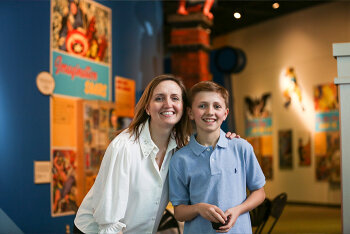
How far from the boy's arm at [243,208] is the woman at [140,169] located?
0.40 metres

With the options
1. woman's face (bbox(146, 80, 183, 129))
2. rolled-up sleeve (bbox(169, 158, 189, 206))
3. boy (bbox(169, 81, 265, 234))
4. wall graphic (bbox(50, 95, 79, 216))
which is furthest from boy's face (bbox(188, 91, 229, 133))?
wall graphic (bbox(50, 95, 79, 216))

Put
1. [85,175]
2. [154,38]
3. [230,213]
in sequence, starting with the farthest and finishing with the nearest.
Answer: [154,38], [85,175], [230,213]

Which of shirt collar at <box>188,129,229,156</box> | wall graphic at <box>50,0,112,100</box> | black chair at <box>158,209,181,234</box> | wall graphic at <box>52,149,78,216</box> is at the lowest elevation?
black chair at <box>158,209,181,234</box>

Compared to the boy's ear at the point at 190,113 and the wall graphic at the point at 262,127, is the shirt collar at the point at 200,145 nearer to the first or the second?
the boy's ear at the point at 190,113

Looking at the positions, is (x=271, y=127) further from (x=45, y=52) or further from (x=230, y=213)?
(x=230, y=213)

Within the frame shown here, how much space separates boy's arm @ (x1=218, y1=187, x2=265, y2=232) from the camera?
6.37ft

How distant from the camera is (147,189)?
2182 millimetres

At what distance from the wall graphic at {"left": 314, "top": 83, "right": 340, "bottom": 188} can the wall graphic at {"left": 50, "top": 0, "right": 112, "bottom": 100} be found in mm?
4745

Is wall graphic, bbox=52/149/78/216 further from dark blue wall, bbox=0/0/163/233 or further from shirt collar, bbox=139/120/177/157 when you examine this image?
shirt collar, bbox=139/120/177/157

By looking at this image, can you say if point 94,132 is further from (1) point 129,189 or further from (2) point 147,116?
(1) point 129,189

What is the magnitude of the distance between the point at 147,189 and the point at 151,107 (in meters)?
0.42

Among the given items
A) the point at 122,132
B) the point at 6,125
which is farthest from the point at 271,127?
the point at 122,132

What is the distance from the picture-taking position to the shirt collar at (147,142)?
7.29 feet

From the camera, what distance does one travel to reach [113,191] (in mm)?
2102
